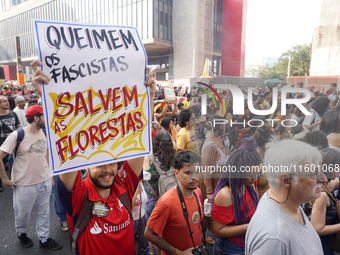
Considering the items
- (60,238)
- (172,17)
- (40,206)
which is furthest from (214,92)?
(172,17)

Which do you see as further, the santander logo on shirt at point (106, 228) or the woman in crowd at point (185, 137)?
the woman in crowd at point (185, 137)

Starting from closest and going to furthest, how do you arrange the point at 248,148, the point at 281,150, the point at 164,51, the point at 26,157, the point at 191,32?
the point at 281,150 → the point at 248,148 → the point at 26,157 → the point at 191,32 → the point at 164,51

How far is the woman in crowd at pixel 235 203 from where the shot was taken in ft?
6.48

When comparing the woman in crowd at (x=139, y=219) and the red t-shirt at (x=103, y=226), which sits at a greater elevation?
the red t-shirt at (x=103, y=226)

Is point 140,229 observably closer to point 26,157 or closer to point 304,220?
point 304,220

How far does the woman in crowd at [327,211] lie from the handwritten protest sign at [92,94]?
57.9 inches

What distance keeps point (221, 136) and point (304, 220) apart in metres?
1.82

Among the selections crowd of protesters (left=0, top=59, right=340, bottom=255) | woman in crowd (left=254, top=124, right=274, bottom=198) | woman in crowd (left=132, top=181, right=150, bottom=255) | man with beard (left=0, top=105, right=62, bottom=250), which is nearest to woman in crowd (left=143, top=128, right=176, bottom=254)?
crowd of protesters (left=0, top=59, right=340, bottom=255)

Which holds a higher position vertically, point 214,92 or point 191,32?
point 191,32

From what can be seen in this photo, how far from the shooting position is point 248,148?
2.08 m

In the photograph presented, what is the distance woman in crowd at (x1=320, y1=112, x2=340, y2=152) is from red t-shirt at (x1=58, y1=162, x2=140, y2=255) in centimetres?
278

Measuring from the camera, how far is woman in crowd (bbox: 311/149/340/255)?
6.57 ft

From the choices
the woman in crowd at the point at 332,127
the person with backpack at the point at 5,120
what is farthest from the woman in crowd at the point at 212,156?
the person with backpack at the point at 5,120

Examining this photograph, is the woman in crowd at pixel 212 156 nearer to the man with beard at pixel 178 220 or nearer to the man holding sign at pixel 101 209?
the man with beard at pixel 178 220
